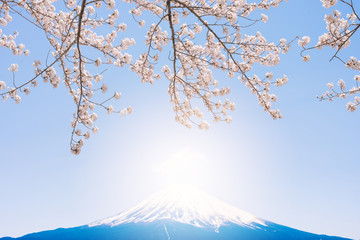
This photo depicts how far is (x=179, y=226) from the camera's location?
47.9 metres

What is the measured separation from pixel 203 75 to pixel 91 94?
1887 mm

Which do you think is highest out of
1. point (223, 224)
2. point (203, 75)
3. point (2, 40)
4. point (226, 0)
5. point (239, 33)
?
point (2, 40)

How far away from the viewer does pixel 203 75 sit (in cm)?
419

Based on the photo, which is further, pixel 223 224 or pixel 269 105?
pixel 223 224

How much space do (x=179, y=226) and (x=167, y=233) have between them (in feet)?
15.4

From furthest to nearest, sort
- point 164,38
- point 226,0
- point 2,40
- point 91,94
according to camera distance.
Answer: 1. point 2,40
2. point 164,38
3. point 91,94
4. point 226,0

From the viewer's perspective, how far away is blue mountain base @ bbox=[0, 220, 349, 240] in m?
42.2

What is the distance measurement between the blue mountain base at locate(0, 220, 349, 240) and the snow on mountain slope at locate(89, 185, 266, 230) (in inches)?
99.9

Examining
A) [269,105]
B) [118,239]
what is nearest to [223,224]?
[118,239]

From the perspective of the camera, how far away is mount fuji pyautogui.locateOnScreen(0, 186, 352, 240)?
1697 inches

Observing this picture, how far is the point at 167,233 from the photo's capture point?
4375 cm

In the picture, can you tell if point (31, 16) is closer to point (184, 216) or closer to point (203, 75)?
point (203, 75)

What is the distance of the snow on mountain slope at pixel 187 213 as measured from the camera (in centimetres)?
5178

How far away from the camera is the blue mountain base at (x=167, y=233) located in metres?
42.2
